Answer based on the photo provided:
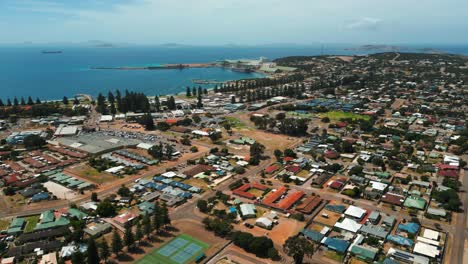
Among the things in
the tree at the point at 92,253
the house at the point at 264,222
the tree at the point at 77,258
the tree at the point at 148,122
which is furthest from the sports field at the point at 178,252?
the tree at the point at 148,122

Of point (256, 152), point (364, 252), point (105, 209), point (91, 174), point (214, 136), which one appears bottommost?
point (364, 252)

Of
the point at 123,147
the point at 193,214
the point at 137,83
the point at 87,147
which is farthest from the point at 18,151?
the point at 137,83

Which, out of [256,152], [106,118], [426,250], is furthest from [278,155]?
[106,118]

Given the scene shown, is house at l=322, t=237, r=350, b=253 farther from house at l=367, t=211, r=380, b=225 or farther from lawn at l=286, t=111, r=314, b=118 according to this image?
lawn at l=286, t=111, r=314, b=118

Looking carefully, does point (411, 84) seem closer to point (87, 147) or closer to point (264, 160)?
point (264, 160)

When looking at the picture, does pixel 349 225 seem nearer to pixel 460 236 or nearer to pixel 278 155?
pixel 460 236

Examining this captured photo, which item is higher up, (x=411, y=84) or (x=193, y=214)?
(x=411, y=84)

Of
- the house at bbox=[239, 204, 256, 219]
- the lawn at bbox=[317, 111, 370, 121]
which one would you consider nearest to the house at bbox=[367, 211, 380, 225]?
the house at bbox=[239, 204, 256, 219]
